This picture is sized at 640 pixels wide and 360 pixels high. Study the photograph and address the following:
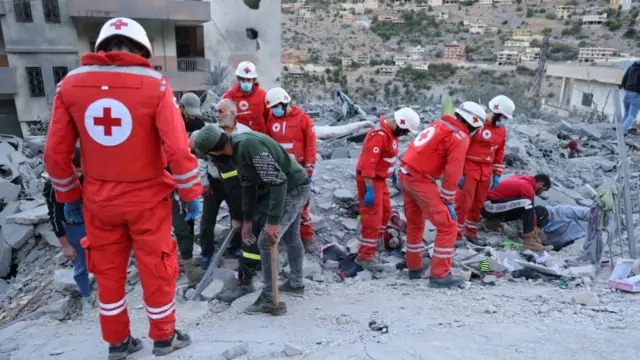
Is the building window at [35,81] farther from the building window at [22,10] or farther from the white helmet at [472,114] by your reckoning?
the white helmet at [472,114]

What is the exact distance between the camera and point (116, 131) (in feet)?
7.93

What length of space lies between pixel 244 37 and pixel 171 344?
19656 millimetres

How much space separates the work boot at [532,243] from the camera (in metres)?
5.50

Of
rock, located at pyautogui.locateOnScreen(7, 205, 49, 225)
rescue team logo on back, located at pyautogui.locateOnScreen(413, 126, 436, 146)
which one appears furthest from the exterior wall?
rescue team logo on back, located at pyautogui.locateOnScreen(413, 126, 436, 146)

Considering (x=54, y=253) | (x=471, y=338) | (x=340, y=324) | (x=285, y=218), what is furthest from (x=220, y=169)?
(x=54, y=253)

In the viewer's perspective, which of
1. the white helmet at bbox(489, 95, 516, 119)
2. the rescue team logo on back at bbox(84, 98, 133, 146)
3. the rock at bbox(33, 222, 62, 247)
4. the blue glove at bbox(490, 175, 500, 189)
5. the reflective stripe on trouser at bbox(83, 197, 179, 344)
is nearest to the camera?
the rescue team logo on back at bbox(84, 98, 133, 146)

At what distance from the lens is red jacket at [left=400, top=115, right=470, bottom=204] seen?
4133 millimetres

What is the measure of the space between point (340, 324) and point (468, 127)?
7.90ft

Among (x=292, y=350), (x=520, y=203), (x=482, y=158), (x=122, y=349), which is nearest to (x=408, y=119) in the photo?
(x=482, y=158)

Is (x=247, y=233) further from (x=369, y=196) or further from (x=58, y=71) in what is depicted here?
(x=58, y=71)

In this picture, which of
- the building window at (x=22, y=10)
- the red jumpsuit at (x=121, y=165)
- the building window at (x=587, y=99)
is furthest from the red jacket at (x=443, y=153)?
the building window at (x=587, y=99)

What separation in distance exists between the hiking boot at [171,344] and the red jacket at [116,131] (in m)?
0.89

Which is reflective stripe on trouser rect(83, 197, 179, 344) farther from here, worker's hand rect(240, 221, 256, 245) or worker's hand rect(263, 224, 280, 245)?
worker's hand rect(240, 221, 256, 245)

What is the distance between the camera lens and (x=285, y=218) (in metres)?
3.45
